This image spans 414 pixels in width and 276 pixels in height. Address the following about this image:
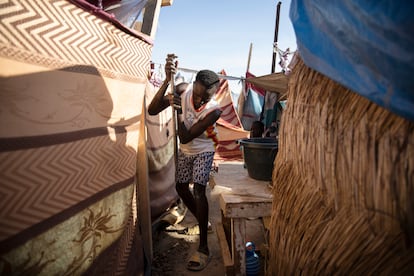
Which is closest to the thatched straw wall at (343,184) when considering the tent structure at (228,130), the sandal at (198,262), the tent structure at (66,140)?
the tent structure at (66,140)

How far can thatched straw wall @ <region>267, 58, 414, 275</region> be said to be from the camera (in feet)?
2.21

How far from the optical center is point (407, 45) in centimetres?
59

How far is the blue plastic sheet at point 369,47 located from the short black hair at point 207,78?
1.44 meters

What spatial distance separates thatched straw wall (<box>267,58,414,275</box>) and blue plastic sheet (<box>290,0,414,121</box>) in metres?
0.07

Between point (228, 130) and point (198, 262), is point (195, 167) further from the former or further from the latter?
point (228, 130)

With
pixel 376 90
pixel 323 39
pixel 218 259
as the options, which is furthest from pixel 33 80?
pixel 218 259

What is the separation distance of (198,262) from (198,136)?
128 centimetres

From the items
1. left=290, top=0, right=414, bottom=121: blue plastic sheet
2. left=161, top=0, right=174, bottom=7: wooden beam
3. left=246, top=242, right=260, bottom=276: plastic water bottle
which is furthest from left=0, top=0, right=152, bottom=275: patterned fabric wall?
left=290, top=0, right=414, bottom=121: blue plastic sheet

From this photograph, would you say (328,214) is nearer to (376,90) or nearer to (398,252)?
(398,252)

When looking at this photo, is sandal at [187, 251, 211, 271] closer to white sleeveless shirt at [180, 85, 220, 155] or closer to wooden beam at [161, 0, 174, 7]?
white sleeveless shirt at [180, 85, 220, 155]

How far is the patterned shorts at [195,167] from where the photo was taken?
226cm

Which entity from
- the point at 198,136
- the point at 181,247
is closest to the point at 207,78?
the point at 198,136

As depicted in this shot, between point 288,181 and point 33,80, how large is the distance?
1311 millimetres

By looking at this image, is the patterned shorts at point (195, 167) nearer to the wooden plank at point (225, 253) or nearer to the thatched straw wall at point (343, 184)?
the wooden plank at point (225, 253)
